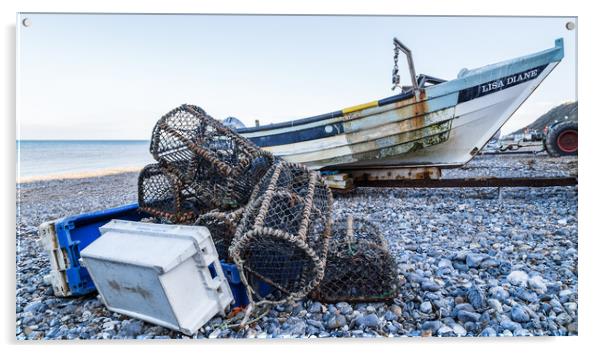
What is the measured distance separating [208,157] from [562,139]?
7.28 ft

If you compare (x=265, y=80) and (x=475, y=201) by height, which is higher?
(x=265, y=80)

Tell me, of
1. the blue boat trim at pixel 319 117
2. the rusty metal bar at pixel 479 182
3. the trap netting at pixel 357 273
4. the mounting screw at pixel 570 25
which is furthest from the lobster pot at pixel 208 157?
the rusty metal bar at pixel 479 182

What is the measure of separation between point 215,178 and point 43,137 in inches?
41.4

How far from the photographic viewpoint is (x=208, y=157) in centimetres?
225

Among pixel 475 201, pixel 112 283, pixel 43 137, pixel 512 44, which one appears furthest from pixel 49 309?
pixel 475 201

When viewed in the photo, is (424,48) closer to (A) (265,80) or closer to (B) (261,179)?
(A) (265,80)

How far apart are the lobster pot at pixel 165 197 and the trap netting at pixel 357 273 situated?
89cm

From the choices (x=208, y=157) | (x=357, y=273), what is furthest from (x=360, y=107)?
(x=357, y=273)

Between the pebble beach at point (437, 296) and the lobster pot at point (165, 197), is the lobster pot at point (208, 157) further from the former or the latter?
the pebble beach at point (437, 296)

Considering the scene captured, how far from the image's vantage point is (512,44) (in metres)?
2.53

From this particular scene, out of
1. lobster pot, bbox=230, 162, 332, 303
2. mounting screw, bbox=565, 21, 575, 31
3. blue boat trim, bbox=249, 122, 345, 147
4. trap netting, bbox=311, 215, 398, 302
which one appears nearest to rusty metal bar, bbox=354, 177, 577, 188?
blue boat trim, bbox=249, 122, 345, 147

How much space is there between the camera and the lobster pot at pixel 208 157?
2268mm

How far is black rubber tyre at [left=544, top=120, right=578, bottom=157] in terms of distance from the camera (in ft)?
8.10

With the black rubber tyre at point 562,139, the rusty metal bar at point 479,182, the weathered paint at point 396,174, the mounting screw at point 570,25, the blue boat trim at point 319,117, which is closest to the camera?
the mounting screw at point 570,25
